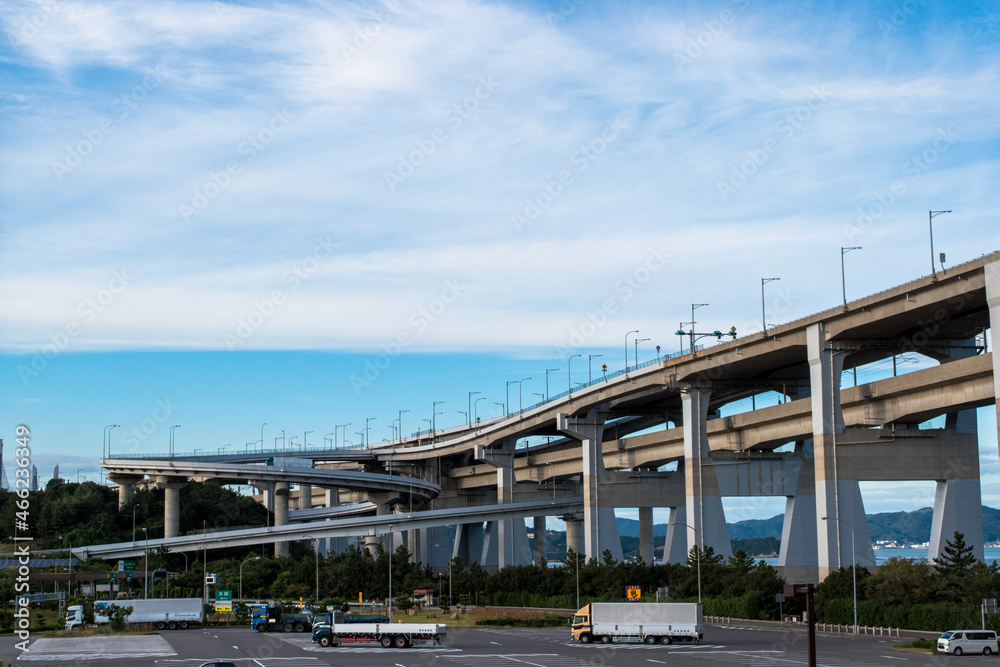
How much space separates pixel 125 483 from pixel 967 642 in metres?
143

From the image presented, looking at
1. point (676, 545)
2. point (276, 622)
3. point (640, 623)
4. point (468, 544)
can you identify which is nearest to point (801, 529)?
point (676, 545)

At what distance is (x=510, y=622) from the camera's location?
88875 millimetres

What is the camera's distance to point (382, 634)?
6359 cm

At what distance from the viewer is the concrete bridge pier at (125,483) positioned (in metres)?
167

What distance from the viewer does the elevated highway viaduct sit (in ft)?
254

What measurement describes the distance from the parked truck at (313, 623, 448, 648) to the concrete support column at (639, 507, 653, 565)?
72982 millimetres

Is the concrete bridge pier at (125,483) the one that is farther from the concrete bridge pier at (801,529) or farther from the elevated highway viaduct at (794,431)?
the concrete bridge pier at (801,529)

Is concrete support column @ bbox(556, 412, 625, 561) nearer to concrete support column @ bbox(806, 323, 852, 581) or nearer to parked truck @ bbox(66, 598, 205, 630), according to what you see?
concrete support column @ bbox(806, 323, 852, 581)

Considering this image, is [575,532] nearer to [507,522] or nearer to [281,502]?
[507,522]

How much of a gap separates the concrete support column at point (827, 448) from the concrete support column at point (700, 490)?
20973mm

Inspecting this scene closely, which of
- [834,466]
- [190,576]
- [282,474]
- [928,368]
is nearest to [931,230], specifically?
[928,368]

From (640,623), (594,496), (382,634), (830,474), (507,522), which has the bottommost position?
(382,634)

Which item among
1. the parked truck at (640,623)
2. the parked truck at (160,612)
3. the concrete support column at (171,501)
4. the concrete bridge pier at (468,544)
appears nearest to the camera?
the parked truck at (640,623)

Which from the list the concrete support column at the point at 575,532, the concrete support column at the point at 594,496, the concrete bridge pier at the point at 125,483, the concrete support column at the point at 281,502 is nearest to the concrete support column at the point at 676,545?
the concrete support column at the point at 594,496
